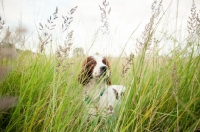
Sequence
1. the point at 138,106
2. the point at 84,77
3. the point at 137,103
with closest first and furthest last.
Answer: the point at 138,106 → the point at 137,103 → the point at 84,77

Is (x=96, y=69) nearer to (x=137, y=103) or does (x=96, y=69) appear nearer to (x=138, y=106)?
(x=137, y=103)

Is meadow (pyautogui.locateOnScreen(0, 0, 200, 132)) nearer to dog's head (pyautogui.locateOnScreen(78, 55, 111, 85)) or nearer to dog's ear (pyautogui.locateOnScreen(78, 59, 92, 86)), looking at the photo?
dog's ear (pyautogui.locateOnScreen(78, 59, 92, 86))

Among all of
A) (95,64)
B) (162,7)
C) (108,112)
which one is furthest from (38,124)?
(95,64)

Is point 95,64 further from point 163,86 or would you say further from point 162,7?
point 163,86

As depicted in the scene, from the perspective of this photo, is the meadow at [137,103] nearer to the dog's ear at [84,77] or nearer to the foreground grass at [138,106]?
the foreground grass at [138,106]

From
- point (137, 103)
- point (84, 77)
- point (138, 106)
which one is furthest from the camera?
point (84, 77)

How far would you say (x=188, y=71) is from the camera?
1.40 metres

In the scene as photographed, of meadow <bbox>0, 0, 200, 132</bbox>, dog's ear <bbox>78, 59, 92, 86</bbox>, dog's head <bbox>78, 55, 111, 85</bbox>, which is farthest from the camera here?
dog's head <bbox>78, 55, 111, 85</bbox>

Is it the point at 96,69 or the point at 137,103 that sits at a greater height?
the point at 96,69

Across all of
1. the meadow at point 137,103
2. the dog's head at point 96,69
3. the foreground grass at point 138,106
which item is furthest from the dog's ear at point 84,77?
the foreground grass at point 138,106

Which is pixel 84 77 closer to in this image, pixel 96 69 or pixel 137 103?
pixel 96 69

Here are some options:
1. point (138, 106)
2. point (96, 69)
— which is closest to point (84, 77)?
point (96, 69)

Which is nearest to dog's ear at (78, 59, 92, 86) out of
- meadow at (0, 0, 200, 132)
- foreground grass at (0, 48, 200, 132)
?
meadow at (0, 0, 200, 132)

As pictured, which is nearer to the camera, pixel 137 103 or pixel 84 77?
pixel 137 103
